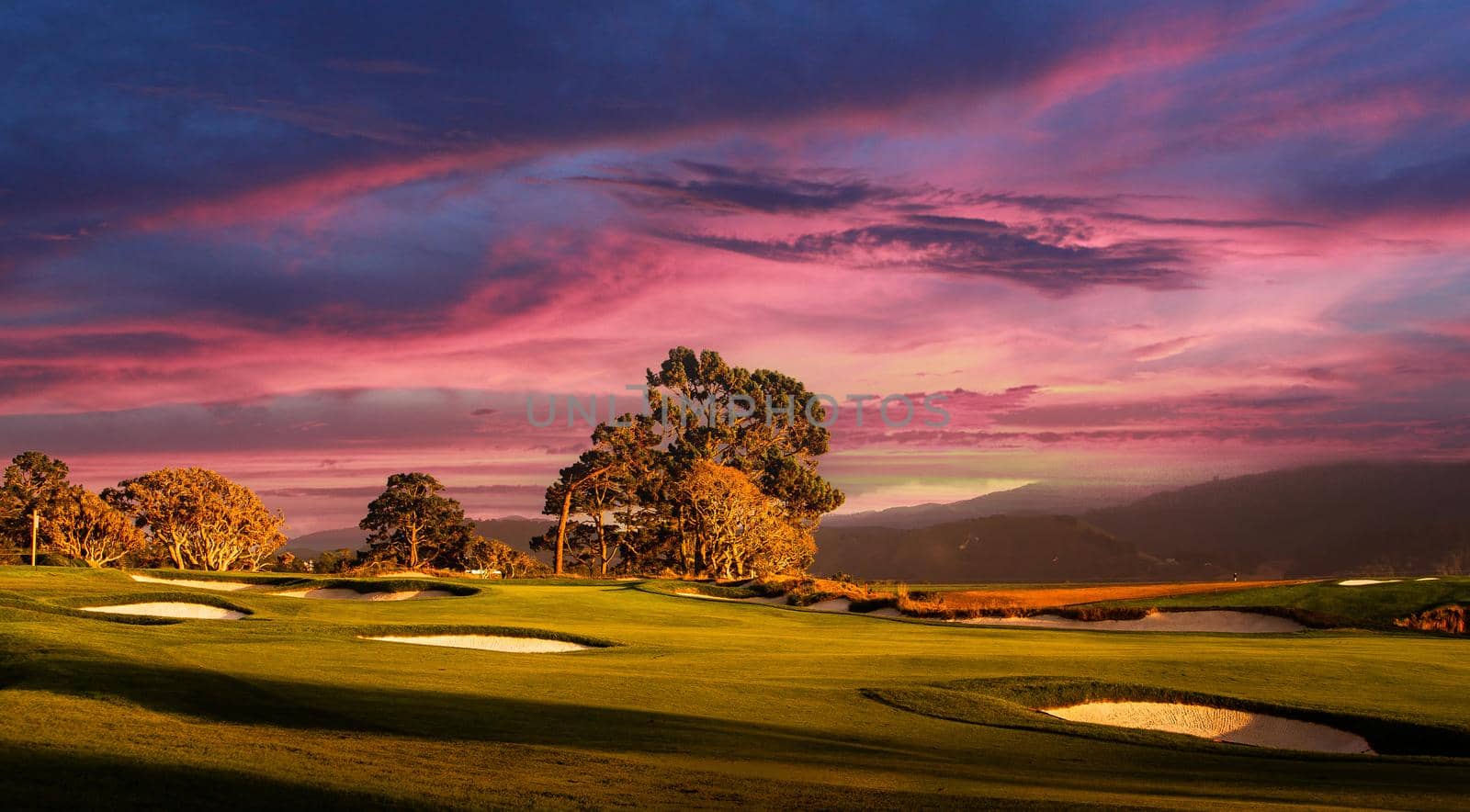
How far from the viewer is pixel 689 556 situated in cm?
6050

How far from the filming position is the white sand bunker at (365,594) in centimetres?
3456

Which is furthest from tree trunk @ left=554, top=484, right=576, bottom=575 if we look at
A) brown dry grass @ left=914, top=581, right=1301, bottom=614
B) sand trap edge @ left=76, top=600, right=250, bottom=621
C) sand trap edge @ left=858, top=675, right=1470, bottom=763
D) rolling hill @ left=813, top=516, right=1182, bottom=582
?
rolling hill @ left=813, top=516, right=1182, bottom=582

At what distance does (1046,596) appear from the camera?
40.9m

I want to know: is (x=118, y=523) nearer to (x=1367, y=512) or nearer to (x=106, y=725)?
(x=106, y=725)

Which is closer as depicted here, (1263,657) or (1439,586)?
(1263,657)

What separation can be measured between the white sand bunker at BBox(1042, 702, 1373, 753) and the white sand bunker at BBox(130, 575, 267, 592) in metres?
29.6

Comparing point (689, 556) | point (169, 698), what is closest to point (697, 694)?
point (169, 698)

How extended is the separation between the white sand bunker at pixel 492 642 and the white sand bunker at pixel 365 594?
489 inches

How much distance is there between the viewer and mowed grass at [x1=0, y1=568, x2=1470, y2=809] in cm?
758

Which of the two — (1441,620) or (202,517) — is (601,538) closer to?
(202,517)

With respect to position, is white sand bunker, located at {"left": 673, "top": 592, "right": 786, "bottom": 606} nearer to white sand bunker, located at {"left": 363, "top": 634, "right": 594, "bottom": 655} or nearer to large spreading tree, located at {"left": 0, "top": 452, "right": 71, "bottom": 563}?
white sand bunker, located at {"left": 363, "top": 634, "right": 594, "bottom": 655}

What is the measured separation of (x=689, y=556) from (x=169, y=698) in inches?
1976

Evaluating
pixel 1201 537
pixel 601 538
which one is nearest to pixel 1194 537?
pixel 1201 537

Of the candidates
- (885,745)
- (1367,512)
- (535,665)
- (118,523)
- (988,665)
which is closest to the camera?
(885,745)
